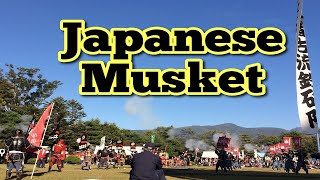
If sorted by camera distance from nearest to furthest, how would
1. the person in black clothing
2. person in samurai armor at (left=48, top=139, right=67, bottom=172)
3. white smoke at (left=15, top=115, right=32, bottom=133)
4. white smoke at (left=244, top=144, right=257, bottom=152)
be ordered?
the person in black clothing, person in samurai armor at (left=48, top=139, right=67, bottom=172), white smoke at (left=15, top=115, right=32, bottom=133), white smoke at (left=244, top=144, right=257, bottom=152)

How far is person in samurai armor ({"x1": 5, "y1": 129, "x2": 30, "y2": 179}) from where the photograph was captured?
61.0 ft

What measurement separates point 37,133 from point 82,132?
85.4 meters

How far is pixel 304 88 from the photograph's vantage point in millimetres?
19516

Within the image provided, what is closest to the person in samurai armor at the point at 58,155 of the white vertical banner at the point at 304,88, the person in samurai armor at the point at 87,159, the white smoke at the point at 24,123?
the person in samurai armor at the point at 87,159

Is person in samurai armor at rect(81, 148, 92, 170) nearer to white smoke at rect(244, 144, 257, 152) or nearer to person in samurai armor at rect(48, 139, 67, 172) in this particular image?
person in samurai armor at rect(48, 139, 67, 172)

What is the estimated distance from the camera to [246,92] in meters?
25.7

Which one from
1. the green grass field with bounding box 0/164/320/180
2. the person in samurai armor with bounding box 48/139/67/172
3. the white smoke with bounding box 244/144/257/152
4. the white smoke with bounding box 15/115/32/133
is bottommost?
the white smoke with bounding box 244/144/257/152

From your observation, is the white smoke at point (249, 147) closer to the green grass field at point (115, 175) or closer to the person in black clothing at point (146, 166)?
the green grass field at point (115, 175)

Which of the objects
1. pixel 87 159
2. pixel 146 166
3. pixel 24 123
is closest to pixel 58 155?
pixel 87 159

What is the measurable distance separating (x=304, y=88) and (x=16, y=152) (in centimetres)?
1272

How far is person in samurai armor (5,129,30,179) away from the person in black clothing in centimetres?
1060

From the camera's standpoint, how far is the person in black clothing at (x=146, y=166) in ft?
30.6

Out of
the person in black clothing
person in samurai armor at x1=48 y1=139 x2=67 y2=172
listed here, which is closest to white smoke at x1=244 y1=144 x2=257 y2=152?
person in samurai armor at x1=48 y1=139 x2=67 y2=172

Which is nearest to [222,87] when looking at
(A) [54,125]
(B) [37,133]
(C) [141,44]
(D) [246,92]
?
(D) [246,92]
